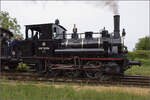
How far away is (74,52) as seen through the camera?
7.82 meters

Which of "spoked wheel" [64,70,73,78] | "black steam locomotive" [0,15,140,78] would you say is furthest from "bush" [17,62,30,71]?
"spoked wheel" [64,70,73,78]

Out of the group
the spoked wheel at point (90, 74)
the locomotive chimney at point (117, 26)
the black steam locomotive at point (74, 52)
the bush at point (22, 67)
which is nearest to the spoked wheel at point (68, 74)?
the black steam locomotive at point (74, 52)

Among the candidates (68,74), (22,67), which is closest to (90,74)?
(68,74)

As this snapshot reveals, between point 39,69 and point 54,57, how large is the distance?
118cm

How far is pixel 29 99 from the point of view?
4504 millimetres

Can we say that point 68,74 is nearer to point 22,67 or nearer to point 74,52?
point 74,52

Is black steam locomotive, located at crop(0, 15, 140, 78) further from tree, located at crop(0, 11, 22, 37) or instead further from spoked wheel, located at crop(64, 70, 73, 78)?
tree, located at crop(0, 11, 22, 37)

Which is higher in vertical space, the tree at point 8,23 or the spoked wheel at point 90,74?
the tree at point 8,23

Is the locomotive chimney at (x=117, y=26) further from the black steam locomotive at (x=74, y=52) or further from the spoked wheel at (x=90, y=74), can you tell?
the spoked wheel at (x=90, y=74)

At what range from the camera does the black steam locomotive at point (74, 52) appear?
25.0 feet

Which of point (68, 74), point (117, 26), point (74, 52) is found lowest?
point (68, 74)

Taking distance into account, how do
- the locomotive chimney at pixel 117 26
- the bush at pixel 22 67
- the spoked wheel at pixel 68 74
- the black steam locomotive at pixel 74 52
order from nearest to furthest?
1. the black steam locomotive at pixel 74 52
2. the locomotive chimney at pixel 117 26
3. the spoked wheel at pixel 68 74
4. the bush at pixel 22 67

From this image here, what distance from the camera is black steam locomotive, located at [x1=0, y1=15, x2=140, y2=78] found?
7605 millimetres

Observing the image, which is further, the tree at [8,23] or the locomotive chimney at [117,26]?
the tree at [8,23]
